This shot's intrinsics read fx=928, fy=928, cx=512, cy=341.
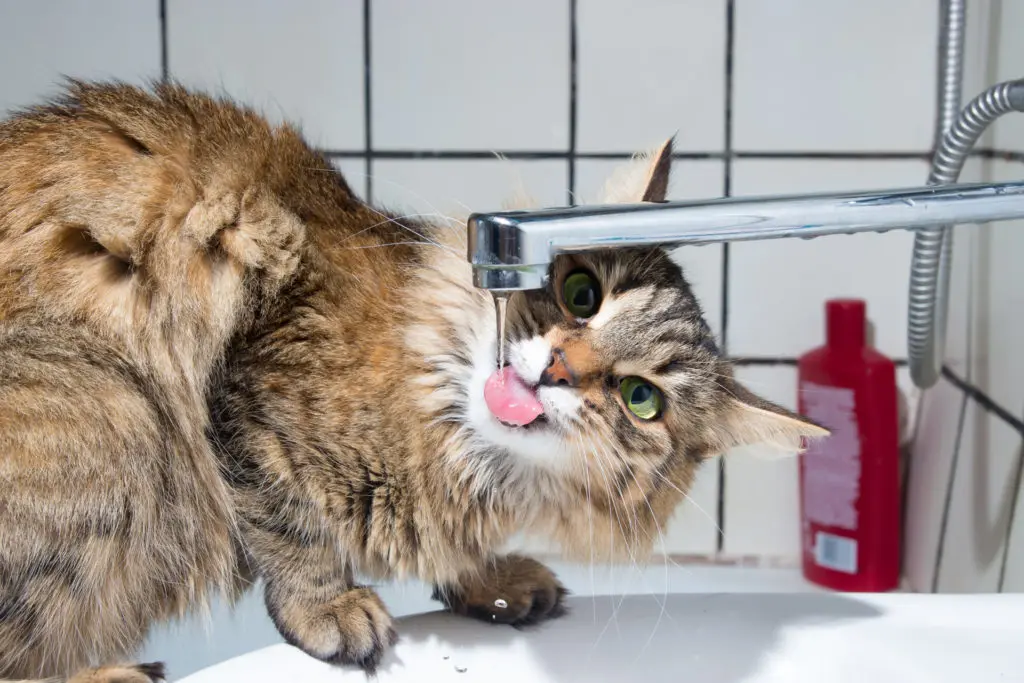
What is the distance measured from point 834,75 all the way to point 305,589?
111 cm

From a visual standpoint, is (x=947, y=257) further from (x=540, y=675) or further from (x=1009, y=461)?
(x=540, y=675)

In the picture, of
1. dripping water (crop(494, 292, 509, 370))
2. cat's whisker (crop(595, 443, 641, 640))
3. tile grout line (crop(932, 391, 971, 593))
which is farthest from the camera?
tile grout line (crop(932, 391, 971, 593))

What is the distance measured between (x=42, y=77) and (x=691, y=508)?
127 centimetres

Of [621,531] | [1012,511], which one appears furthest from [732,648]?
[1012,511]

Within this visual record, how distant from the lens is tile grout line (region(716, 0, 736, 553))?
1451mm

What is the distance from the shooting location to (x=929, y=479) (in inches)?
57.6

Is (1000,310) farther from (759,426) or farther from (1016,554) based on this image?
(759,426)

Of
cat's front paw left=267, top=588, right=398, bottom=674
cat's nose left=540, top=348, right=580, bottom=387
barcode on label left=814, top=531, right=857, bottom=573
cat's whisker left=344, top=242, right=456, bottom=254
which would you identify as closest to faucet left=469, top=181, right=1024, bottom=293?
cat's nose left=540, top=348, right=580, bottom=387

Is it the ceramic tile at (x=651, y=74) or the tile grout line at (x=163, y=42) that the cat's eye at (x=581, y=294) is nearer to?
the ceramic tile at (x=651, y=74)

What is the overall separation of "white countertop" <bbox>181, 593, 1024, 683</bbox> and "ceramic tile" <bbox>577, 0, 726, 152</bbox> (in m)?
0.82

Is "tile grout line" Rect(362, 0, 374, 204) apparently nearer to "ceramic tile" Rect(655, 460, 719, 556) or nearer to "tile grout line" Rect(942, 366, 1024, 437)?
"ceramic tile" Rect(655, 460, 719, 556)

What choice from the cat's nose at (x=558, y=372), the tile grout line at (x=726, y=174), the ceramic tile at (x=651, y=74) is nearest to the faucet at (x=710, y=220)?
the cat's nose at (x=558, y=372)

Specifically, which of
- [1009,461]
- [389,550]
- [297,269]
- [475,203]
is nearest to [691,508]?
[1009,461]

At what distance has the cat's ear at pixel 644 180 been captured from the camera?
0.95 meters
